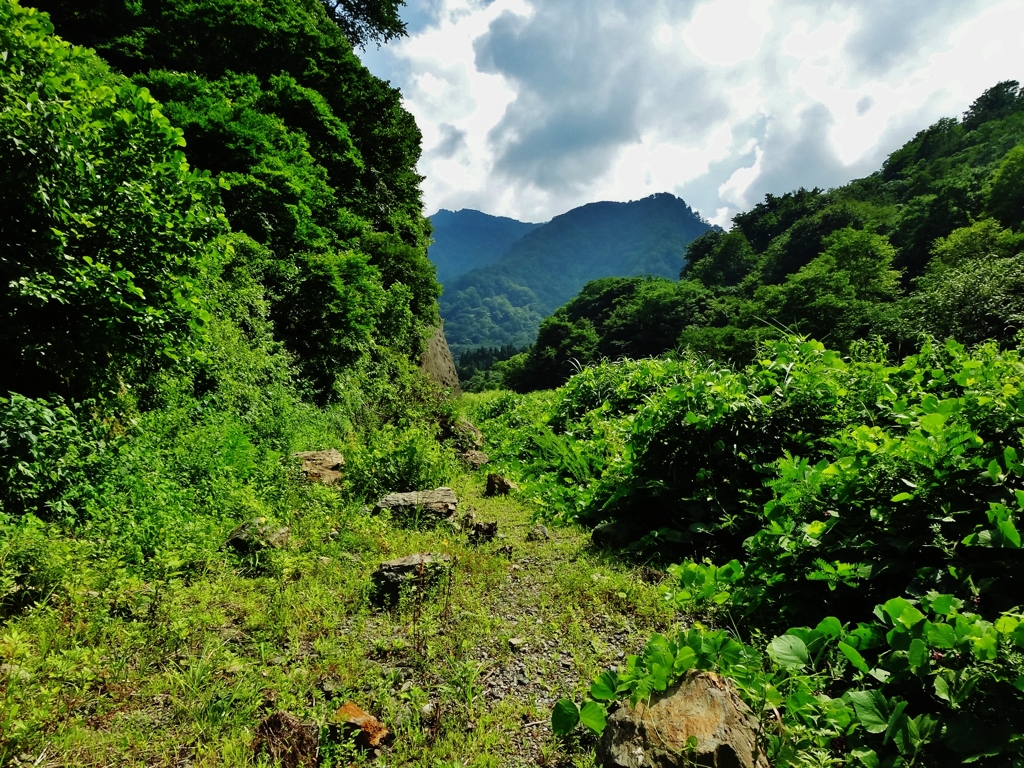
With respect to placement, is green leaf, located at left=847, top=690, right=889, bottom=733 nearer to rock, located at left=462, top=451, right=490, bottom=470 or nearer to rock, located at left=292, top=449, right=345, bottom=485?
rock, located at left=292, top=449, right=345, bottom=485

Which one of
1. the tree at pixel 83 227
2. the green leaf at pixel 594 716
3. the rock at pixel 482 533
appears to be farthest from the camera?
the rock at pixel 482 533

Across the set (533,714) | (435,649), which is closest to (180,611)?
(435,649)

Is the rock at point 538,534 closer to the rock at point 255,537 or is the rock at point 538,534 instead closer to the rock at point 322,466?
the rock at point 255,537

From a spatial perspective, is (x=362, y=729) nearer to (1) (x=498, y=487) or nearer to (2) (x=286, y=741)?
(2) (x=286, y=741)

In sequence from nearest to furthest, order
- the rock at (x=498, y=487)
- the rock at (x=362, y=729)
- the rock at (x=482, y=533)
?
1. the rock at (x=362, y=729)
2. the rock at (x=482, y=533)
3. the rock at (x=498, y=487)

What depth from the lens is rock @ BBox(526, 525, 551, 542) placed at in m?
5.11

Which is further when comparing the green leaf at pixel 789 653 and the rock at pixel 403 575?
the rock at pixel 403 575

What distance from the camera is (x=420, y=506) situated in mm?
5223

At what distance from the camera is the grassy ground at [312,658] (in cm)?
218

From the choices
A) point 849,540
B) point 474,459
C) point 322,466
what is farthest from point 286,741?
point 474,459

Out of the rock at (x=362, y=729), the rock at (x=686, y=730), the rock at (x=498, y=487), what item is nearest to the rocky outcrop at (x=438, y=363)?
the rock at (x=498, y=487)

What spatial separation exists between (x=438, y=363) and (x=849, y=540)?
18507 millimetres

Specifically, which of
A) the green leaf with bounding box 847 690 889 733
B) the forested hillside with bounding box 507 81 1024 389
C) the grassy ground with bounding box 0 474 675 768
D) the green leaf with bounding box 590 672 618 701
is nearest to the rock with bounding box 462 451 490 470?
the grassy ground with bounding box 0 474 675 768

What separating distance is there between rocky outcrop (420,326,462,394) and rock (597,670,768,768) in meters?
16.3
